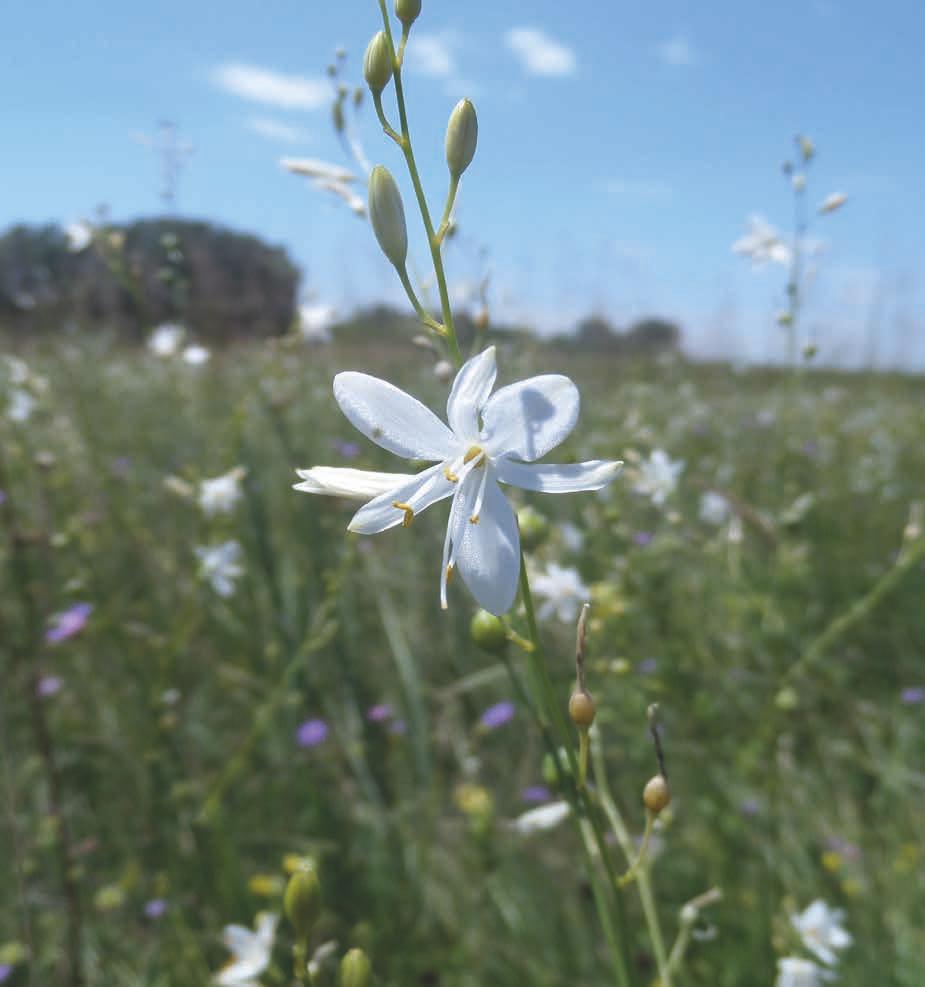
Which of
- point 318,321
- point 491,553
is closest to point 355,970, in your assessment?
point 491,553

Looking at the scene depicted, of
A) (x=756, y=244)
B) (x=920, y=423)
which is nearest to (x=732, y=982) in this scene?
(x=756, y=244)

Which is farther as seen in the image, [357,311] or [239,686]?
[357,311]

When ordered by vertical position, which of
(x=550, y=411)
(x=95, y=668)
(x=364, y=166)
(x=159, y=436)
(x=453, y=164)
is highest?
(x=364, y=166)

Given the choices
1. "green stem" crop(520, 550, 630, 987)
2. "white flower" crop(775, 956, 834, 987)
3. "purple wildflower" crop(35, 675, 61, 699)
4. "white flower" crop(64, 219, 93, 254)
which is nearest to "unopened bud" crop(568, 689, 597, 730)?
"green stem" crop(520, 550, 630, 987)

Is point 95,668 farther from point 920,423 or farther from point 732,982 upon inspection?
point 920,423

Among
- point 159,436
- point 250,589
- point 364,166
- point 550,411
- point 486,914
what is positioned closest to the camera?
point 550,411
